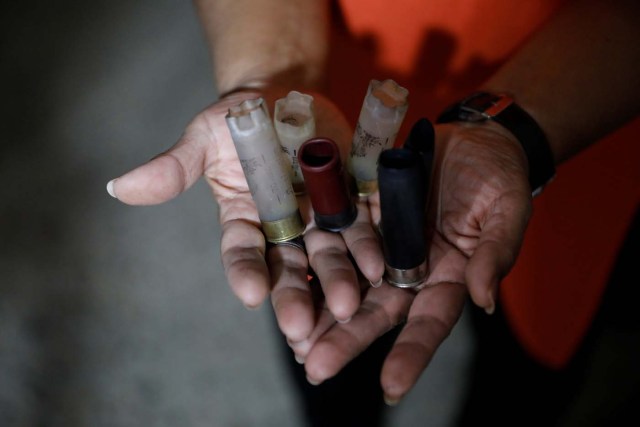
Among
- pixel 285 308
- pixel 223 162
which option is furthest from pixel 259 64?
pixel 285 308

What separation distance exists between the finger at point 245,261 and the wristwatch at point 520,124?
45 centimetres

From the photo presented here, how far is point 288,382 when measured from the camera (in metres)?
1.49

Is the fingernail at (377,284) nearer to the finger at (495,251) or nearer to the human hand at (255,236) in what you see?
the human hand at (255,236)

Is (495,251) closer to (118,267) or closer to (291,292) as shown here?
(291,292)

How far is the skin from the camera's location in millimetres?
802

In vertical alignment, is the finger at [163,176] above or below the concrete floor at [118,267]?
above

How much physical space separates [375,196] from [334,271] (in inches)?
9.1

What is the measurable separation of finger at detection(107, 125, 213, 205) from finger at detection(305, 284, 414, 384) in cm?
35

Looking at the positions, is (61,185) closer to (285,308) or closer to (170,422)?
(170,422)

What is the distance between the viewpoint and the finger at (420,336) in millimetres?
740

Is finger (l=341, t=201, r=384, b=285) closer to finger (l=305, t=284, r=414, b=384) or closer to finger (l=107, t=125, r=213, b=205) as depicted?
finger (l=305, t=284, r=414, b=384)

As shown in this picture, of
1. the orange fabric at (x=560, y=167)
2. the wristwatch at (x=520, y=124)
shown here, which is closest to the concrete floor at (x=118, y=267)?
the orange fabric at (x=560, y=167)

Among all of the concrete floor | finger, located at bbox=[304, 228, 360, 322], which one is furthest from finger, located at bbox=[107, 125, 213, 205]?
the concrete floor

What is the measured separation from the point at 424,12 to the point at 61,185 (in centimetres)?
140
